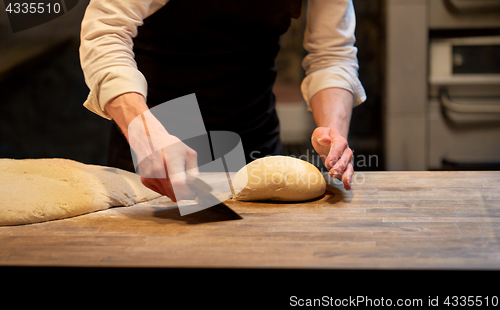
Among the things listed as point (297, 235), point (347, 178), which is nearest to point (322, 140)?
point (347, 178)

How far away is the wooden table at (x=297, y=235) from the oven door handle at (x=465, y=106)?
1.18 m

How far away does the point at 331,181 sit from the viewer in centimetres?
114

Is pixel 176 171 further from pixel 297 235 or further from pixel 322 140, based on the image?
pixel 322 140

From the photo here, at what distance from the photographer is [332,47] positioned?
1.28 m

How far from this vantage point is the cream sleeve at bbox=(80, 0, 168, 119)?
90cm

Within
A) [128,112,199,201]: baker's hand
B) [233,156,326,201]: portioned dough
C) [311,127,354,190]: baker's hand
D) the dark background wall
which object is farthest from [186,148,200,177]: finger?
the dark background wall

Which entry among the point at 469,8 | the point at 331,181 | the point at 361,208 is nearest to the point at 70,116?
the point at 331,181

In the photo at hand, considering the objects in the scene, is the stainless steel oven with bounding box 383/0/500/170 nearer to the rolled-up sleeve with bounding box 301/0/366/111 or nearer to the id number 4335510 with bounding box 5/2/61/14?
the rolled-up sleeve with bounding box 301/0/366/111

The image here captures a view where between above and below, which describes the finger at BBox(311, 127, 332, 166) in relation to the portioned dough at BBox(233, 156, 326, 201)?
above

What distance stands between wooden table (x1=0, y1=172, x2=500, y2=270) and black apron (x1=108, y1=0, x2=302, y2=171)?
379 mm

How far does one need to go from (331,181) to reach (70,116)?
157 centimetres

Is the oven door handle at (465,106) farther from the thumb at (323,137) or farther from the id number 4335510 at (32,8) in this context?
the id number 4335510 at (32,8)

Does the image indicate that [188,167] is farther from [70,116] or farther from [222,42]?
[70,116]

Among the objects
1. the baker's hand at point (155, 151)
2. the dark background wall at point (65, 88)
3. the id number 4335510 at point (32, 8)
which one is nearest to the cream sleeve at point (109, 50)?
the baker's hand at point (155, 151)
